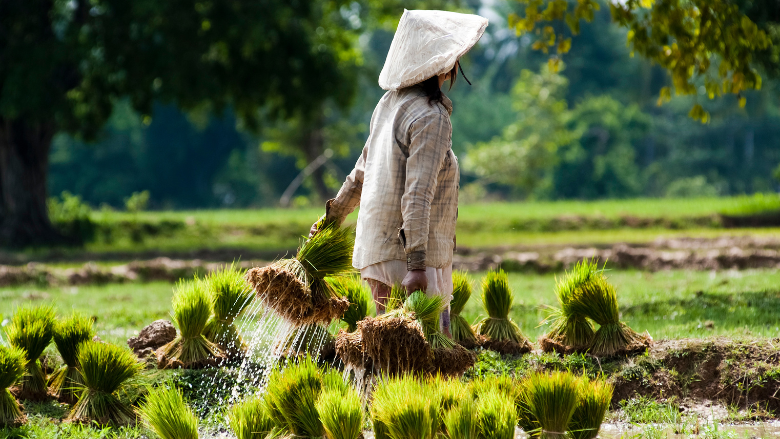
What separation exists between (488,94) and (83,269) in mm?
56140

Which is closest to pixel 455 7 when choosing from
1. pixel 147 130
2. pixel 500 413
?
pixel 500 413

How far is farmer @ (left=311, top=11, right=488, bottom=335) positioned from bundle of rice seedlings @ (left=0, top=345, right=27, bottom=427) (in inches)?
76.9

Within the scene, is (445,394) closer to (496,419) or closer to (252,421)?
(496,419)

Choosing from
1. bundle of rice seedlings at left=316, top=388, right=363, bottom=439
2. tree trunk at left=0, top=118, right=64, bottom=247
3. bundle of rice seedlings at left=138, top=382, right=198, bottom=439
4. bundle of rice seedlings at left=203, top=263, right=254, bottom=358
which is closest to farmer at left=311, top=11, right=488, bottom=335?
bundle of rice seedlings at left=316, top=388, right=363, bottom=439

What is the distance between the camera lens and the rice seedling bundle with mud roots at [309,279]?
13.4ft

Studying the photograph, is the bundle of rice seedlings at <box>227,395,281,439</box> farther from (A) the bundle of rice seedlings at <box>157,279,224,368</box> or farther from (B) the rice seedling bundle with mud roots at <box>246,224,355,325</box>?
(A) the bundle of rice seedlings at <box>157,279,224,368</box>

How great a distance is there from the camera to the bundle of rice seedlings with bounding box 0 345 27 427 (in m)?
4.29

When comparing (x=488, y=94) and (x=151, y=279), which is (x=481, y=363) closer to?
Result: (x=151, y=279)

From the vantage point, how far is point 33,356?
471 cm

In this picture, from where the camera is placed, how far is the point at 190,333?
5141 mm

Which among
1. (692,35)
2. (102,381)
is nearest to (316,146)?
(692,35)

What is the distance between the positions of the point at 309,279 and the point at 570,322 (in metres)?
1.86

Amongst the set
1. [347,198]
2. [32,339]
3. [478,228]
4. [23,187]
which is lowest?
[478,228]

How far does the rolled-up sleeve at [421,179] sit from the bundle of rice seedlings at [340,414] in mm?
660
